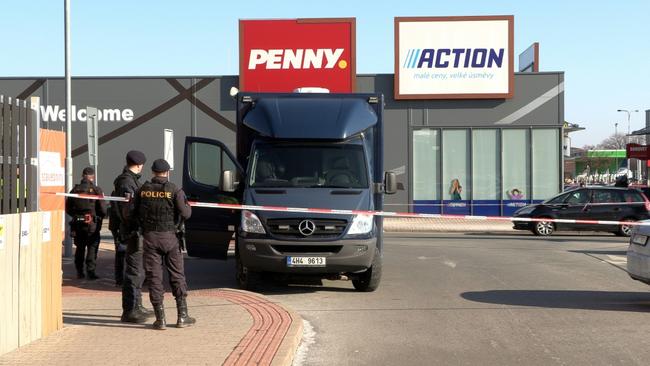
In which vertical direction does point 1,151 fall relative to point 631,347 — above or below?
above

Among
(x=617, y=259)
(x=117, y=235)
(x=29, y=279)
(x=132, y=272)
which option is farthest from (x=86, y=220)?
(x=617, y=259)

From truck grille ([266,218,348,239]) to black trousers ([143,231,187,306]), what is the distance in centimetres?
251

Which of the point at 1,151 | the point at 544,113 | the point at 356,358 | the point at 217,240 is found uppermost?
the point at 544,113

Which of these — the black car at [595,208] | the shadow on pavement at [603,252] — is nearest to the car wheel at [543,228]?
the black car at [595,208]

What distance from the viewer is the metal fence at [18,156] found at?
6617 mm

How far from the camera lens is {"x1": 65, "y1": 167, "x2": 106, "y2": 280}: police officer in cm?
1156

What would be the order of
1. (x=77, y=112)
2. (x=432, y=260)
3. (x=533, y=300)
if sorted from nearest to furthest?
(x=533, y=300)
(x=432, y=260)
(x=77, y=112)

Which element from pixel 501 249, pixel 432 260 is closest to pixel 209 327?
pixel 432 260

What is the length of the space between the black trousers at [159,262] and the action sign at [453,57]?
2269 cm

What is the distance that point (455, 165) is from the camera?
30250mm

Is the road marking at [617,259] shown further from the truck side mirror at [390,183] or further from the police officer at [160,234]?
the police officer at [160,234]

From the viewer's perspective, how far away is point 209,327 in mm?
7723

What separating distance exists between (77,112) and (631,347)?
2620 centimetres

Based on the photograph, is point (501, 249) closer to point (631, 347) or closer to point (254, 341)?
point (631, 347)
